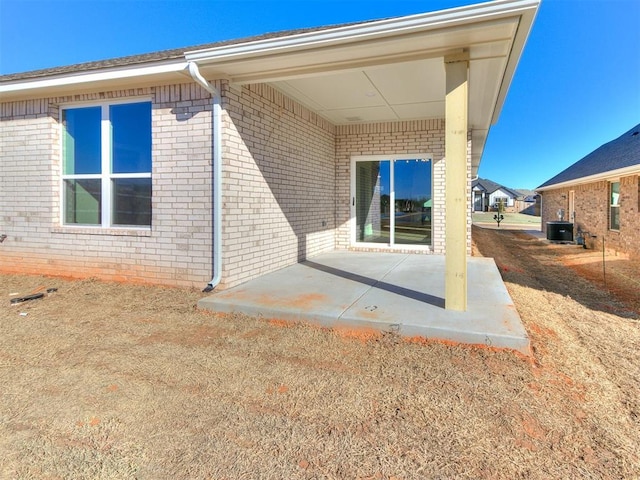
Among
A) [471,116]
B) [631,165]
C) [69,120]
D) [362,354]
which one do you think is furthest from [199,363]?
[631,165]

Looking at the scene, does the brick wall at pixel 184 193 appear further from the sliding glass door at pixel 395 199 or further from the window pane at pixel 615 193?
the window pane at pixel 615 193

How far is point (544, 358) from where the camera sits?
3223mm

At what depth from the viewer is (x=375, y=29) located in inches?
148

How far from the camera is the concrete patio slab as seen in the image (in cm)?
347

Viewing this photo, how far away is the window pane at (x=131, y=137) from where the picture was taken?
568cm

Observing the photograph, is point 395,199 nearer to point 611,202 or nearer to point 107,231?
point 107,231

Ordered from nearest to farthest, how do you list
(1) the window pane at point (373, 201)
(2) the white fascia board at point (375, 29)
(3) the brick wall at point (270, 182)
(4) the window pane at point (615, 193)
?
1. (2) the white fascia board at point (375, 29)
2. (3) the brick wall at point (270, 182)
3. (1) the window pane at point (373, 201)
4. (4) the window pane at point (615, 193)

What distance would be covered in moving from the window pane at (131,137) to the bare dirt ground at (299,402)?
253 cm

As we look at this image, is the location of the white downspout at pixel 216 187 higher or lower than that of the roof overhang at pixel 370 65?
lower

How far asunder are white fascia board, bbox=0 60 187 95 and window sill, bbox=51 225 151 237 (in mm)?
2179

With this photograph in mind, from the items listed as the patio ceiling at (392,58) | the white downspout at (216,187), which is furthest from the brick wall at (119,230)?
the patio ceiling at (392,58)

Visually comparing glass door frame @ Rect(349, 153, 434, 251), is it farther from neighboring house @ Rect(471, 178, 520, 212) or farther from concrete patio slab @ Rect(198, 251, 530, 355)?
neighboring house @ Rect(471, 178, 520, 212)

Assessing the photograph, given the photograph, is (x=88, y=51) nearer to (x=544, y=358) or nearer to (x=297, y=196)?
(x=297, y=196)

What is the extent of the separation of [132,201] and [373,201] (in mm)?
5287
